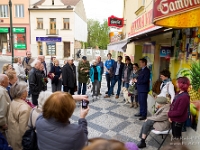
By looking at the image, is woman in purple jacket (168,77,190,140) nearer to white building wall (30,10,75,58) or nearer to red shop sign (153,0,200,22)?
red shop sign (153,0,200,22)

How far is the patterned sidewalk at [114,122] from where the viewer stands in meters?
4.04

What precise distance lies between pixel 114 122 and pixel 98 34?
35.9m

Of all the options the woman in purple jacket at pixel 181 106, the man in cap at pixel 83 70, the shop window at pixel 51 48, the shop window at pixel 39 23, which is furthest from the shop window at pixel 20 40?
the woman in purple jacket at pixel 181 106

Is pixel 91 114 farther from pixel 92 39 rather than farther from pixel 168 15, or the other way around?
pixel 92 39

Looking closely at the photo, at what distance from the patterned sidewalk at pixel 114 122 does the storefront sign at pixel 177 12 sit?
2.52m

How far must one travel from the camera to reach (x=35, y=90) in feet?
14.4

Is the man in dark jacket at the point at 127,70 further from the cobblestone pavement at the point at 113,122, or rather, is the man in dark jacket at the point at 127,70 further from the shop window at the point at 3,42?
the shop window at the point at 3,42

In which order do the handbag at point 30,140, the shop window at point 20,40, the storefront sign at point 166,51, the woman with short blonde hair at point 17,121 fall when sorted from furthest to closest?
the shop window at point 20,40 < the storefront sign at point 166,51 < the woman with short blonde hair at point 17,121 < the handbag at point 30,140

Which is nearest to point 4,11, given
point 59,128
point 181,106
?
point 181,106

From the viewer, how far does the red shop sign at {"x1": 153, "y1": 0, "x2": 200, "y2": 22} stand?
229 centimetres

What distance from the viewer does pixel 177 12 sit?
2434mm

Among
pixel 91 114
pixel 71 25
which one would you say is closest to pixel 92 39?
pixel 71 25

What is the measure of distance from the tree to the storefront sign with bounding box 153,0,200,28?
35.5 m

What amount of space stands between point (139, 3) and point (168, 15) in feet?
18.3
